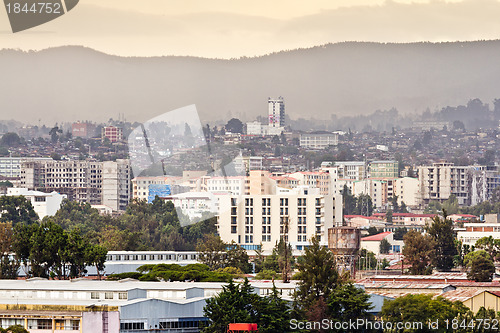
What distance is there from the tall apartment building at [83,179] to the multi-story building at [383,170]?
46009mm

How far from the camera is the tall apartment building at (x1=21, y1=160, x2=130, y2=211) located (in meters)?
132

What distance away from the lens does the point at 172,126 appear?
531ft

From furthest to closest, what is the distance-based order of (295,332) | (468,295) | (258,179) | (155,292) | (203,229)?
(258,179)
(203,229)
(468,295)
(155,292)
(295,332)

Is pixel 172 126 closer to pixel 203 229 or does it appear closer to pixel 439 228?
pixel 203 229

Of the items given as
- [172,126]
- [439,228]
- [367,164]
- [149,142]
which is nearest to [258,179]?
[439,228]

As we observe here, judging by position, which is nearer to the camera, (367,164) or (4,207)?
(4,207)

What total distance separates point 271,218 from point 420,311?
1838 inches

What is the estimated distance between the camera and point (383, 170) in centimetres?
17425

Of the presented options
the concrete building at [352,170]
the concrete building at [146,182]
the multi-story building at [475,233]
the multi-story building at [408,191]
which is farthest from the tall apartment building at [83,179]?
the multi-story building at [475,233]

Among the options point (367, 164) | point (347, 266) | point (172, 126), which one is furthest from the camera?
point (367, 164)

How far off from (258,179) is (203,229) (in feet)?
53.6

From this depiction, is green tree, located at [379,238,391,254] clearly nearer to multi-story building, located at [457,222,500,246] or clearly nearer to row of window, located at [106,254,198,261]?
multi-story building, located at [457,222,500,246]

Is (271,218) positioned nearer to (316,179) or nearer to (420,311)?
(420,311)

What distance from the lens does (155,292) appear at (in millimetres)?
33812
